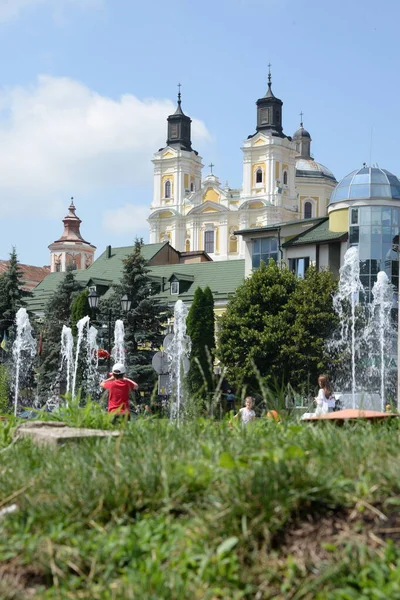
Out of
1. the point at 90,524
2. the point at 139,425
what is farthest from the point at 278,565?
the point at 139,425

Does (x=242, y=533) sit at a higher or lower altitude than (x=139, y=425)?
lower

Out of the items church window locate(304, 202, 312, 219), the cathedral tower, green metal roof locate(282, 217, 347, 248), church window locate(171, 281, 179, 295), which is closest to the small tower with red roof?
the cathedral tower

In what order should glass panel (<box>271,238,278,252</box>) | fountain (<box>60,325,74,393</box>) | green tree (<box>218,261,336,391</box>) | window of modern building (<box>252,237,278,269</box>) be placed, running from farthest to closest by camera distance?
window of modern building (<box>252,237,278,269</box>), glass panel (<box>271,238,278,252</box>), fountain (<box>60,325,74,393</box>), green tree (<box>218,261,336,391</box>)

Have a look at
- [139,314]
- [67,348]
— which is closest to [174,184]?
[67,348]

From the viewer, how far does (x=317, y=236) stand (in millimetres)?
56031

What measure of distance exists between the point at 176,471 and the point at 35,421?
259cm

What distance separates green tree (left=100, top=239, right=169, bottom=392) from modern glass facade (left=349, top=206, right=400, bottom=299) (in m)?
10.5

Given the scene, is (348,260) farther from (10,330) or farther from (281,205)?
(281,205)

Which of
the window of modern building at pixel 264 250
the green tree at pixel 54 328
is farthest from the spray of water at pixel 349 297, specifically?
the green tree at pixel 54 328

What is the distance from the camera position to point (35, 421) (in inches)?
291

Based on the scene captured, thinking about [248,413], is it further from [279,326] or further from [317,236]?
[317,236]

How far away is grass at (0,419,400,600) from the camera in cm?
409

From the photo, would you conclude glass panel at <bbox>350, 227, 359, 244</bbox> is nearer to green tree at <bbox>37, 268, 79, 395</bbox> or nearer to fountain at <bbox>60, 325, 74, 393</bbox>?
fountain at <bbox>60, 325, 74, 393</bbox>

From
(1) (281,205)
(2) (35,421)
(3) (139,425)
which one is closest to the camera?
(3) (139,425)
